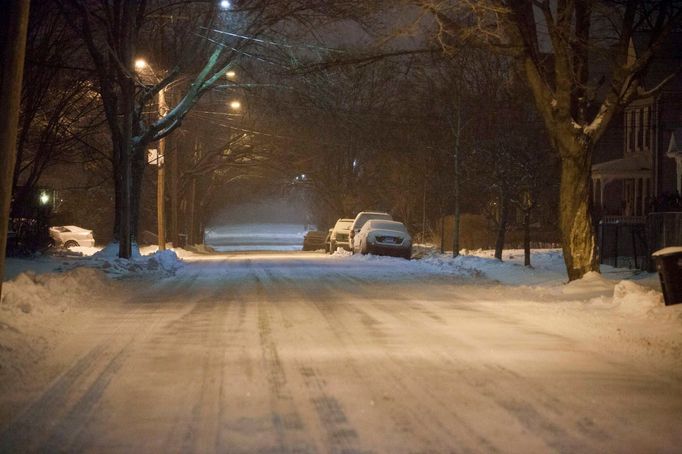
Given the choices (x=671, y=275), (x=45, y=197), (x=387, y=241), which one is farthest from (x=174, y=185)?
(x=671, y=275)

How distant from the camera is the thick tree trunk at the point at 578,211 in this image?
63.3 feet

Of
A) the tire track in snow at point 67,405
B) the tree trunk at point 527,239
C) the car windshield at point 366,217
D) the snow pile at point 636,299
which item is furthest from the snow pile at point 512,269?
the tire track in snow at point 67,405

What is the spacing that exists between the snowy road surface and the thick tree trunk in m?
4.92

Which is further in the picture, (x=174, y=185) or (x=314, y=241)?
(x=314, y=241)

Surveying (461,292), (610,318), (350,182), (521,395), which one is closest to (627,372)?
(521,395)

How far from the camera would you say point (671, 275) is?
1386 cm

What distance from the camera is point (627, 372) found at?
30.0 ft

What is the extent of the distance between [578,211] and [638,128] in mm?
20676

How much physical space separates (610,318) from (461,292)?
18.3 ft

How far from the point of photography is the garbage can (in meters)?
13.8

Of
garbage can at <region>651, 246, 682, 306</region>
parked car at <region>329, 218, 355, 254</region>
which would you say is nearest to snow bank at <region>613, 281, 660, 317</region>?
garbage can at <region>651, 246, 682, 306</region>

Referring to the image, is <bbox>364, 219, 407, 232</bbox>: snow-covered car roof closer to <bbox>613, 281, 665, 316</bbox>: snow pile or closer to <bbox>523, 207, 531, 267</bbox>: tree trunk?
<bbox>523, 207, 531, 267</bbox>: tree trunk

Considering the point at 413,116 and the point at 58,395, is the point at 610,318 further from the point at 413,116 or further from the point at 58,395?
the point at 413,116

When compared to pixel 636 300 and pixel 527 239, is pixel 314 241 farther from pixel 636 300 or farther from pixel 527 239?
pixel 636 300
